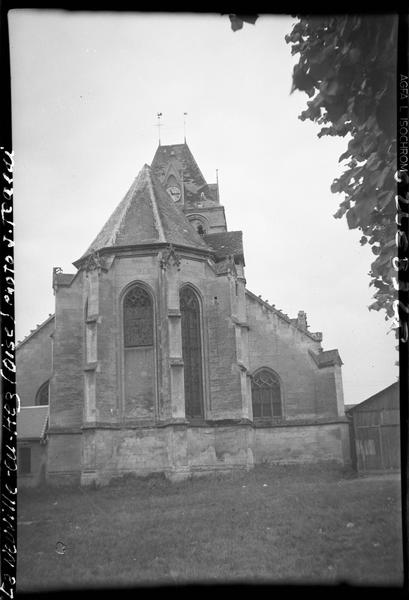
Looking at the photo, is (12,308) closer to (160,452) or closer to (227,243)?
(160,452)

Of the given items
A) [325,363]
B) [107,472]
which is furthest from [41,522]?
[325,363]

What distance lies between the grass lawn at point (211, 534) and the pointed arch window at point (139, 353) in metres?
3.09

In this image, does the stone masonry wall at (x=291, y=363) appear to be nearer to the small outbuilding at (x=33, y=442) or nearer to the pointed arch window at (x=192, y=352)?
the pointed arch window at (x=192, y=352)

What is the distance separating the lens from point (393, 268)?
6.91m

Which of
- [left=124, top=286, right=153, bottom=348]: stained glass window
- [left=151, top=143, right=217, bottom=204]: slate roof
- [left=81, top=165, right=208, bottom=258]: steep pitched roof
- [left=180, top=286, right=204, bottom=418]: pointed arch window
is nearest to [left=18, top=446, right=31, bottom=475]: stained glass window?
[left=124, top=286, right=153, bottom=348]: stained glass window

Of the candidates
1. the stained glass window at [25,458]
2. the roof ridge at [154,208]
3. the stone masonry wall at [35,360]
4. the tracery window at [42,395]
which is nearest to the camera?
the stained glass window at [25,458]

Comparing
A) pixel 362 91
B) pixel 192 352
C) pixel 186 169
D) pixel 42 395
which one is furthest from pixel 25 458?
pixel 186 169

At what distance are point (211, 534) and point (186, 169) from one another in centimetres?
3877

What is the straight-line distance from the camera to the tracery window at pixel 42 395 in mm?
29031

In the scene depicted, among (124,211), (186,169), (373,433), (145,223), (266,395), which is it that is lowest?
(373,433)

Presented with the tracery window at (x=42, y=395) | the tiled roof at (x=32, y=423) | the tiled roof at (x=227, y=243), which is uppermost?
the tiled roof at (x=227, y=243)

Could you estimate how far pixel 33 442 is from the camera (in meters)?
24.9

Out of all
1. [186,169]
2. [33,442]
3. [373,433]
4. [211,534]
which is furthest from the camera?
[186,169]

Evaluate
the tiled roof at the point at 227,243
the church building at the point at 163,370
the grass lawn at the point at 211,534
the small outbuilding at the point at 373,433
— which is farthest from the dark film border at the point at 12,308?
the tiled roof at the point at 227,243
